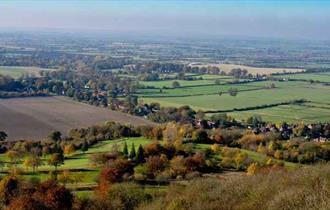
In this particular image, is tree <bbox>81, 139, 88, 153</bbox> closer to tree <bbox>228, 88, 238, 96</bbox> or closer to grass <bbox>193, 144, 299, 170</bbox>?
grass <bbox>193, 144, 299, 170</bbox>

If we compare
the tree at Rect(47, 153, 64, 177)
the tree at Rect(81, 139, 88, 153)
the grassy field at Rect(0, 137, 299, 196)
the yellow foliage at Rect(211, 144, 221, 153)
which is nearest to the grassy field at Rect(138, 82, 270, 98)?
the grassy field at Rect(0, 137, 299, 196)

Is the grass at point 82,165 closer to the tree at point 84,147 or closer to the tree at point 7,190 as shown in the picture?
the tree at point 84,147

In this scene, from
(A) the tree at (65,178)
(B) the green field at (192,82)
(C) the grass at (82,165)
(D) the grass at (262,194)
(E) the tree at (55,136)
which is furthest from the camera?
(B) the green field at (192,82)

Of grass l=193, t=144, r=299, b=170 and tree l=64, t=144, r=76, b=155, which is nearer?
grass l=193, t=144, r=299, b=170

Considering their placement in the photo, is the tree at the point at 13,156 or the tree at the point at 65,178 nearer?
the tree at the point at 65,178

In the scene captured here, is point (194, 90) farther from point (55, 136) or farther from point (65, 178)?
point (65, 178)

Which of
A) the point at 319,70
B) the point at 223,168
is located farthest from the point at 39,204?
the point at 319,70

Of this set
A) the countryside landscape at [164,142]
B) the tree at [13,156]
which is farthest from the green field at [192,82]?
the tree at [13,156]

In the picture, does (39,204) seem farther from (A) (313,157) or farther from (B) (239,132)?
(B) (239,132)

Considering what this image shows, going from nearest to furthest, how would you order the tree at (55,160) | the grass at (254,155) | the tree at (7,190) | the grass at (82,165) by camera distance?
the tree at (7,190), the grass at (82,165), the tree at (55,160), the grass at (254,155)

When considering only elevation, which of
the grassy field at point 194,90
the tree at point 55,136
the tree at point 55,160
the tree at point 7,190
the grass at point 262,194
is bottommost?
the grassy field at point 194,90
